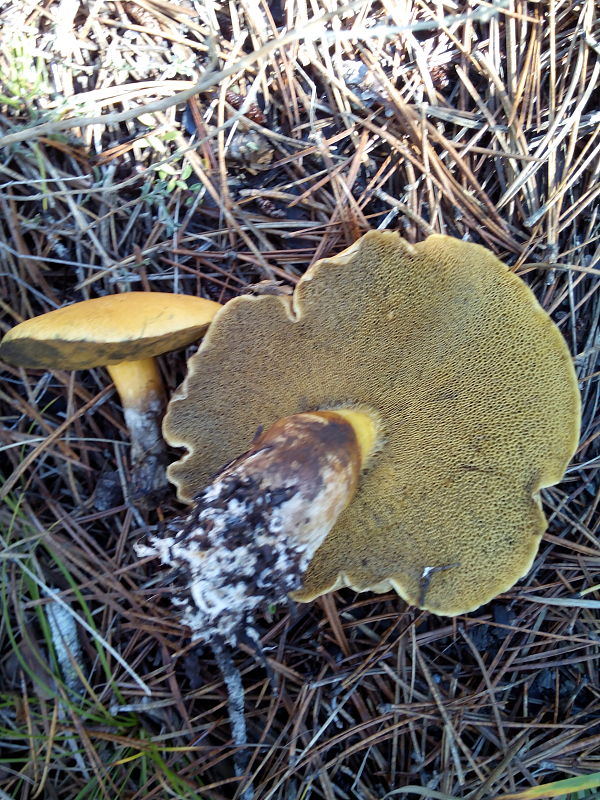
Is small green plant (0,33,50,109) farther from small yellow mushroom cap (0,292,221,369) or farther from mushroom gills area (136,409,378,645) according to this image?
mushroom gills area (136,409,378,645)

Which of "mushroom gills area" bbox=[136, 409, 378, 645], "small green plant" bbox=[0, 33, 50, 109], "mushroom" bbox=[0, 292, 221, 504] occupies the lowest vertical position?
"mushroom gills area" bbox=[136, 409, 378, 645]

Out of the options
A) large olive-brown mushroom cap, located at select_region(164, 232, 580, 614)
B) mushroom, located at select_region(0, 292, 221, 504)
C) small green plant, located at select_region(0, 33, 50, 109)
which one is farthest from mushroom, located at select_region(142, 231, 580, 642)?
small green plant, located at select_region(0, 33, 50, 109)

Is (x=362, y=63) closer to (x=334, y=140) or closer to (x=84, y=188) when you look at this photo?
(x=334, y=140)

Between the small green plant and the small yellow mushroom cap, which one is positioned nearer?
the small yellow mushroom cap

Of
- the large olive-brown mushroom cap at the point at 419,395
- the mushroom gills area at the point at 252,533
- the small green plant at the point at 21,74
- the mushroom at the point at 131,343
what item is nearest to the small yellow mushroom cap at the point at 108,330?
the mushroom at the point at 131,343

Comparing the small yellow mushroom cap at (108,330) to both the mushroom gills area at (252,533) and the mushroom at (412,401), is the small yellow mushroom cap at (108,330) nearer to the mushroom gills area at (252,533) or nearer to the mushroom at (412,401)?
the mushroom at (412,401)

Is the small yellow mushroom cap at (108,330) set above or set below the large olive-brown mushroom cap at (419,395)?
above

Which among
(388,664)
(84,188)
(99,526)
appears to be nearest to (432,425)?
(388,664)
